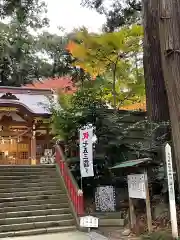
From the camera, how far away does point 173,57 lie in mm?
6574

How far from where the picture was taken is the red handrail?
8820mm

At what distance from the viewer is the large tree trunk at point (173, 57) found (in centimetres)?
652

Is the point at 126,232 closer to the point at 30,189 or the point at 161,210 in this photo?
the point at 161,210

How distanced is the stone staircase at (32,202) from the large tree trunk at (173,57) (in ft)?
13.0

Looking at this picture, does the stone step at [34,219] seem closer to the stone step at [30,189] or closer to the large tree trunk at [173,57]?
the stone step at [30,189]

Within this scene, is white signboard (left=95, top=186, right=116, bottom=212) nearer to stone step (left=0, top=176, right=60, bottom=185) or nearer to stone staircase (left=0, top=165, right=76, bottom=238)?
stone staircase (left=0, top=165, right=76, bottom=238)

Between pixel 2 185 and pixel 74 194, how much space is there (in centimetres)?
265

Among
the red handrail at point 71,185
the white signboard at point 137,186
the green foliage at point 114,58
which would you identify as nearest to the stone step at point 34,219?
the red handrail at point 71,185

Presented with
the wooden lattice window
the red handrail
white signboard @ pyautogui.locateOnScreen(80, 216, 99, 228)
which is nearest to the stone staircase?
the red handrail

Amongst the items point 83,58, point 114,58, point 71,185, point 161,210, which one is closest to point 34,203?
point 71,185

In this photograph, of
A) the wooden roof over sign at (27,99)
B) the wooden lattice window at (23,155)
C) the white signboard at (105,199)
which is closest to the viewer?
the white signboard at (105,199)

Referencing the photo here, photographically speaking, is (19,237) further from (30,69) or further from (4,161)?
(30,69)

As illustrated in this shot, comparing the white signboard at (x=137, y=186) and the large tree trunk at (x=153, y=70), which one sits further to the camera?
the large tree trunk at (x=153, y=70)

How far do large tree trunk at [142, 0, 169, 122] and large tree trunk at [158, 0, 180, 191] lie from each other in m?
4.22
